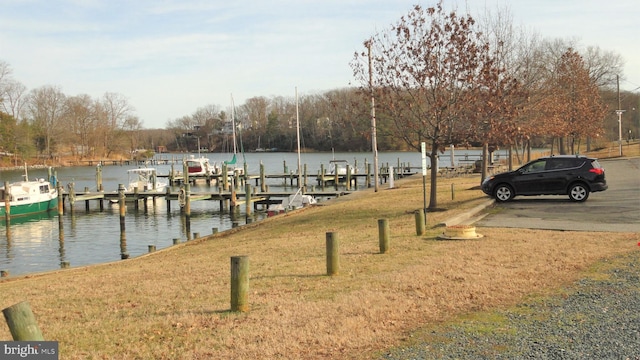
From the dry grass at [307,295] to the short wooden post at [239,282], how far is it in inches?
7.5

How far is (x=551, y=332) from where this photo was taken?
764 cm

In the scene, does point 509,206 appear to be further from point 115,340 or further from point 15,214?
point 15,214

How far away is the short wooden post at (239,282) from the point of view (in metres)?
8.89

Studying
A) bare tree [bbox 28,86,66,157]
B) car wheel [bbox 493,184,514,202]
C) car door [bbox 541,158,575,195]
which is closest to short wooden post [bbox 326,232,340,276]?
car wheel [bbox 493,184,514,202]

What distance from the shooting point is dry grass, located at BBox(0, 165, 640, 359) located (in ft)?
24.9

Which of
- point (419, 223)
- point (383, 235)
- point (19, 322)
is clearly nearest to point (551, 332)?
point (383, 235)

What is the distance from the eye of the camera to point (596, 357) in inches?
264

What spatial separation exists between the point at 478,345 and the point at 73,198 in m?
46.9

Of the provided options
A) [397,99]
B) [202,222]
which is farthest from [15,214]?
[397,99]

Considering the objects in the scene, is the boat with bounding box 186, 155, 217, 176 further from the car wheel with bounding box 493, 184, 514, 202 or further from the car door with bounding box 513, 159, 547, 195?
the car door with bounding box 513, 159, 547, 195

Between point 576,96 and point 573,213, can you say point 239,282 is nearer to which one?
point 573,213

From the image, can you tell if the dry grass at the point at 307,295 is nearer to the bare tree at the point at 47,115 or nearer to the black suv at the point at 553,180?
the black suv at the point at 553,180

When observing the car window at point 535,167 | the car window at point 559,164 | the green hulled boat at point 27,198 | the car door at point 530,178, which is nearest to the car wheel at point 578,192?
the car window at point 559,164

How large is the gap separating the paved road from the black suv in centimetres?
39
